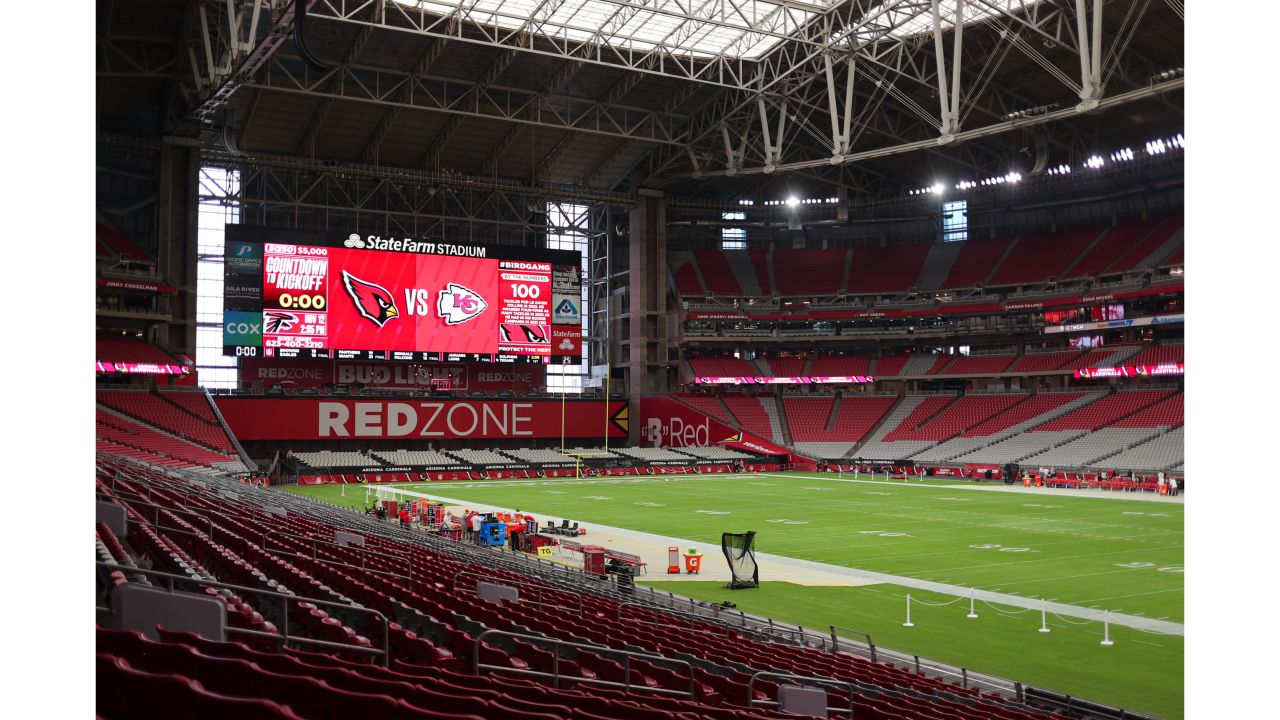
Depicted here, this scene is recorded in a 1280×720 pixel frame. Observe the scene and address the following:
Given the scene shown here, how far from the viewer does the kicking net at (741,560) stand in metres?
24.9

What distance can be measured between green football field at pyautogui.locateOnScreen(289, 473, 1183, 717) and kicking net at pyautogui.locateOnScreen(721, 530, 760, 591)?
432 mm

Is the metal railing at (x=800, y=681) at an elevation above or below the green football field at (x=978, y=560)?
above

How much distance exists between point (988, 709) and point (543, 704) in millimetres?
8244

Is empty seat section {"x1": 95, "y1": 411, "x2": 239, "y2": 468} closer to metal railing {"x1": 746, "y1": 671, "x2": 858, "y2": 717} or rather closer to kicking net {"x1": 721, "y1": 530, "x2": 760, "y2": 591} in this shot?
kicking net {"x1": 721, "y1": 530, "x2": 760, "y2": 591}

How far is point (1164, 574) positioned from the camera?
26.2 meters

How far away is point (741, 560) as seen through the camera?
25344 millimetres

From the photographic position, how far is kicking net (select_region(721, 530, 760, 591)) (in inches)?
980

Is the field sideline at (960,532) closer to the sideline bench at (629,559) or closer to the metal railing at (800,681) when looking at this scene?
the sideline bench at (629,559)

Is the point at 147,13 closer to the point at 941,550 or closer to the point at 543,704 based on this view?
the point at 941,550

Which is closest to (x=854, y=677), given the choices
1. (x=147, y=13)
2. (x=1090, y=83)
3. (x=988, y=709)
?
(x=988, y=709)

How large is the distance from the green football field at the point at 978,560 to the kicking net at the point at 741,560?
0.43 m

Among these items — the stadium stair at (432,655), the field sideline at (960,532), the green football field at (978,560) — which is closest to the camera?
the stadium stair at (432,655)

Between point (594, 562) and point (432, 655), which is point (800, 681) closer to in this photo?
point (432, 655)

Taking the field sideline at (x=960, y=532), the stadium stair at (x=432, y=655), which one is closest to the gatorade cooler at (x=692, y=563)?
the field sideline at (x=960, y=532)
